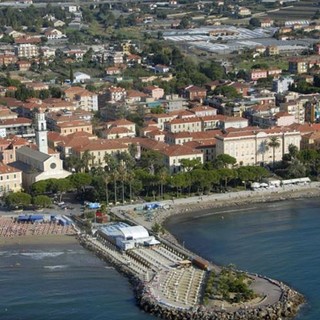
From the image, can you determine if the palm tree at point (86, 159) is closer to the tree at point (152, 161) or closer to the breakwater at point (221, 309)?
the tree at point (152, 161)

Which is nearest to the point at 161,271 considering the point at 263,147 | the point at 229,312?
the point at 229,312

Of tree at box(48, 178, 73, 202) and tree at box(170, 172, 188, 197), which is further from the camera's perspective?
tree at box(170, 172, 188, 197)

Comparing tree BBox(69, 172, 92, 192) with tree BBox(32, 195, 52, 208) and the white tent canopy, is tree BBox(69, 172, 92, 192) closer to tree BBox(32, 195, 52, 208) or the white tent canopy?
tree BBox(32, 195, 52, 208)

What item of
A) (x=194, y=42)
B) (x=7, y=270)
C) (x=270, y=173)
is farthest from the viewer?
(x=194, y=42)

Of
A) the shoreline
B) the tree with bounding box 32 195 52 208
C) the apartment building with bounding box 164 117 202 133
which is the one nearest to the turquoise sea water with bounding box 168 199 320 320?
the shoreline

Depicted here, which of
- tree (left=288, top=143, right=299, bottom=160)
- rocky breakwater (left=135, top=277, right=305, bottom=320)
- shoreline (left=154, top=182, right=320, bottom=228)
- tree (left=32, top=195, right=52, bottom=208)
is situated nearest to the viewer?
rocky breakwater (left=135, top=277, right=305, bottom=320)

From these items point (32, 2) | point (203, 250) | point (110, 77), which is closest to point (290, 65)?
point (110, 77)

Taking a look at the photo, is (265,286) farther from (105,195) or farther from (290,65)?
(290,65)
